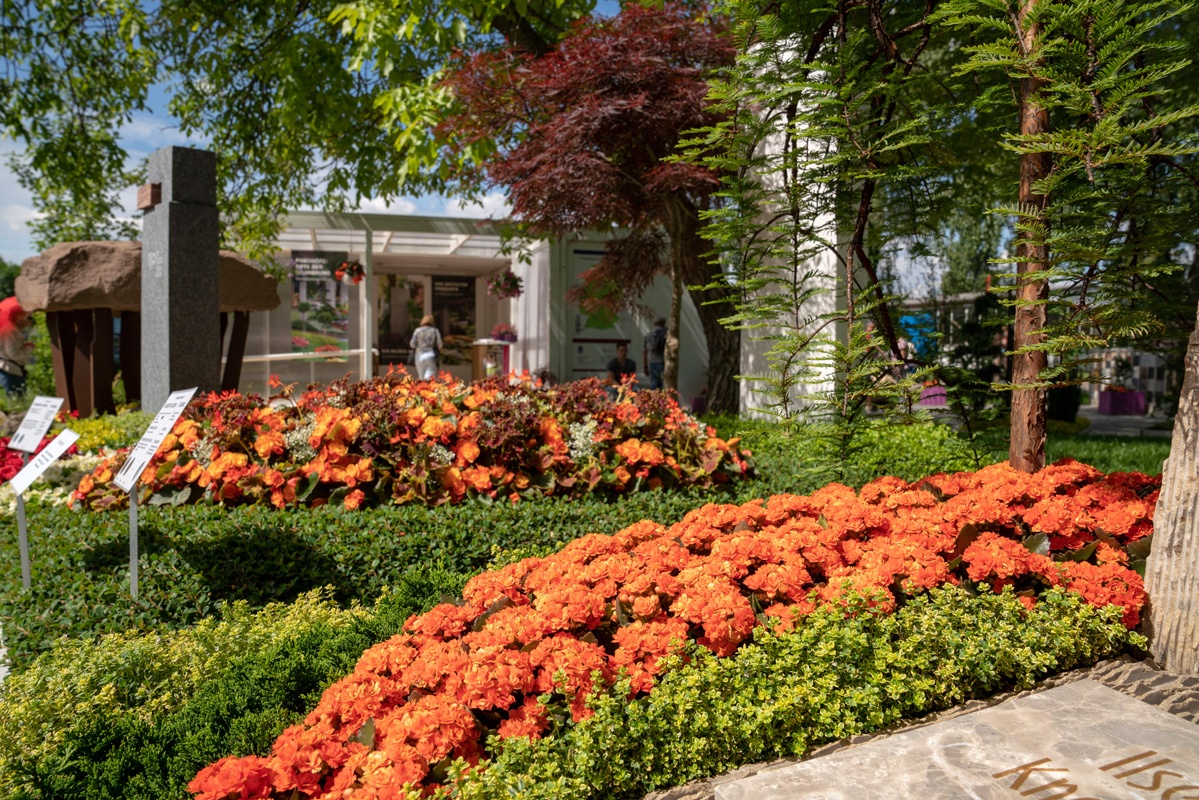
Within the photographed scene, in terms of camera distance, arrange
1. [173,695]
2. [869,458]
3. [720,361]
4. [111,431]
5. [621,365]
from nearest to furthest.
Result: [173,695] → [869,458] → [111,431] → [720,361] → [621,365]

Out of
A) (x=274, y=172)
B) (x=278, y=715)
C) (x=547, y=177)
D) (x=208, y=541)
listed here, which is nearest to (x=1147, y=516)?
(x=278, y=715)

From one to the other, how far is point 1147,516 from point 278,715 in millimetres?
3051

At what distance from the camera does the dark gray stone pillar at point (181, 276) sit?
6.81m

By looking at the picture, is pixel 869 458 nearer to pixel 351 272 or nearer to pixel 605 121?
pixel 605 121

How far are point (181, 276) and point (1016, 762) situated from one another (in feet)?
22.9

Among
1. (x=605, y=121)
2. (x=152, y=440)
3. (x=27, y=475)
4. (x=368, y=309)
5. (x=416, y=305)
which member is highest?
(x=605, y=121)

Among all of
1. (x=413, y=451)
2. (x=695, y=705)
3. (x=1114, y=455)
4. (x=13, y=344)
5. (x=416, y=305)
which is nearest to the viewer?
(x=695, y=705)

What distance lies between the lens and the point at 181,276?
22.5ft

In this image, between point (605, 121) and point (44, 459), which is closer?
point (44, 459)

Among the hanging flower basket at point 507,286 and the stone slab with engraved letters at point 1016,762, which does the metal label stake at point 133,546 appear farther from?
the hanging flower basket at point 507,286

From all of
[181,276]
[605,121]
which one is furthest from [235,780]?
[605,121]

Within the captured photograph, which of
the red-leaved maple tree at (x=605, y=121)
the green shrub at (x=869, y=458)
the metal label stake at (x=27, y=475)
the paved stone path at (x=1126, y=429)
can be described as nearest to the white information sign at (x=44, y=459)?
the metal label stake at (x=27, y=475)

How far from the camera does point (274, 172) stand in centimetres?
1160

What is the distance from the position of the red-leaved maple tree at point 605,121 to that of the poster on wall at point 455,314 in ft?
32.7
